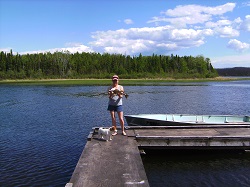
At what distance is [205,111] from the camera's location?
99.7ft

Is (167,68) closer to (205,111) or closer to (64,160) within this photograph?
→ (205,111)

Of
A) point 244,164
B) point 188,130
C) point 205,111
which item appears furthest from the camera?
point 205,111

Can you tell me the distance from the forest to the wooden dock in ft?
366

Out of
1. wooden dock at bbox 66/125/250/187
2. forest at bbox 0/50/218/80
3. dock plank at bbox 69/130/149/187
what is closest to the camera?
dock plank at bbox 69/130/149/187

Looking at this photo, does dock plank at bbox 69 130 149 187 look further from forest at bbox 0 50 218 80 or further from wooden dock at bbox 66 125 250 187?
forest at bbox 0 50 218 80

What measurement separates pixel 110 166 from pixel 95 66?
133m

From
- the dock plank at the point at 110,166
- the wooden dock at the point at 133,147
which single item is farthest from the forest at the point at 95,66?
the dock plank at the point at 110,166

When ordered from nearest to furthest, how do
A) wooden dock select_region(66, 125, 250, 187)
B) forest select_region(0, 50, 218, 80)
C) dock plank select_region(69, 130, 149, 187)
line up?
1. dock plank select_region(69, 130, 149, 187)
2. wooden dock select_region(66, 125, 250, 187)
3. forest select_region(0, 50, 218, 80)

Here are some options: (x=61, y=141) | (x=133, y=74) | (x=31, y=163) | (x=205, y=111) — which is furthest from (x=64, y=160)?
(x=133, y=74)

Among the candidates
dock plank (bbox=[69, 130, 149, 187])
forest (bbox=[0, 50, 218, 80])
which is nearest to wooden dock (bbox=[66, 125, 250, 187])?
dock plank (bbox=[69, 130, 149, 187])

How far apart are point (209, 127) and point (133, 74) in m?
116

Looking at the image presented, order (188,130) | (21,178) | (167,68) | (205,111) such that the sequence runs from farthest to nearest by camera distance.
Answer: (167,68), (205,111), (188,130), (21,178)

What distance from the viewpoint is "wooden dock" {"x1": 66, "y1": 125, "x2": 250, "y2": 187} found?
7554 millimetres

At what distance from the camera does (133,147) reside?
35.0 ft
